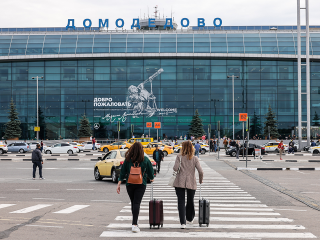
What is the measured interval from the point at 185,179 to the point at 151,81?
2438 inches

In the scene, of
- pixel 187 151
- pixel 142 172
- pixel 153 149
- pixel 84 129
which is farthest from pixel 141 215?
pixel 84 129

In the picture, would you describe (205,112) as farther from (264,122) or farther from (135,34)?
(135,34)

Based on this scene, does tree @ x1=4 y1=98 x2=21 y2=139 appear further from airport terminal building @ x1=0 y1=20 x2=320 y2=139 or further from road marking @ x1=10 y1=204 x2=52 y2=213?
road marking @ x1=10 y1=204 x2=52 y2=213

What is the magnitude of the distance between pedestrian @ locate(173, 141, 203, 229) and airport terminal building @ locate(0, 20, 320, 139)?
60.6m

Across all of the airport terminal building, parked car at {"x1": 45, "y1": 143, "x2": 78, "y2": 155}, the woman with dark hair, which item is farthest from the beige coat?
the airport terminal building

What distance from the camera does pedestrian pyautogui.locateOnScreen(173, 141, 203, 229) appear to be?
8.55 meters

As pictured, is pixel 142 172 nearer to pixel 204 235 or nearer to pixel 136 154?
pixel 136 154

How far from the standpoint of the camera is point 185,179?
8602mm

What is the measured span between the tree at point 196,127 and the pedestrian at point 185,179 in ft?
196

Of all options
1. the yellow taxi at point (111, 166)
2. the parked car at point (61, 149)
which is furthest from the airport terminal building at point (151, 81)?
the yellow taxi at point (111, 166)

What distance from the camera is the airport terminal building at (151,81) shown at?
6912 cm

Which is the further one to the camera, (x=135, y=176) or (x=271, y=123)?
(x=271, y=123)

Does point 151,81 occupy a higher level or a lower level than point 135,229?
higher

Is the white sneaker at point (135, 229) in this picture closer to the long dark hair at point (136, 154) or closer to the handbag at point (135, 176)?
the handbag at point (135, 176)
